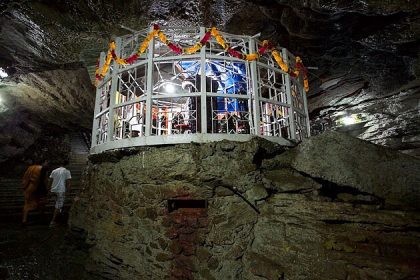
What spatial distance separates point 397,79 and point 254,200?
852 cm

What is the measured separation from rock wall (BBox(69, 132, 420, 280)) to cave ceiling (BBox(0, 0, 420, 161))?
398 cm

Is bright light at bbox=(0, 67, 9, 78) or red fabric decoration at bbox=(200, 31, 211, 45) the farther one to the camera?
bright light at bbox=(0, 67, 9, 78)

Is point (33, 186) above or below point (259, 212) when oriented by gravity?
above

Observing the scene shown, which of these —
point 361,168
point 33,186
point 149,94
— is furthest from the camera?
point 33,186

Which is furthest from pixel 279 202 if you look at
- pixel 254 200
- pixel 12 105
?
pixel 12 105

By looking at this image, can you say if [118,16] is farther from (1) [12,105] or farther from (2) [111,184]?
(1) [12,105]

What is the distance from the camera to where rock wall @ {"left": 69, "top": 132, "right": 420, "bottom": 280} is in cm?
323

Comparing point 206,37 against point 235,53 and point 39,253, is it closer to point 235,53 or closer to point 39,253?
point 235,53

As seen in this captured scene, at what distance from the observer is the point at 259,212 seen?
4164mm

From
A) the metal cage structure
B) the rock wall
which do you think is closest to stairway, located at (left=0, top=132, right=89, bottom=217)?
the metal cage structure

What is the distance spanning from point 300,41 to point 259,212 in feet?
21.1

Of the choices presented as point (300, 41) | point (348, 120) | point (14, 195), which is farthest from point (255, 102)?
point (14, 195)

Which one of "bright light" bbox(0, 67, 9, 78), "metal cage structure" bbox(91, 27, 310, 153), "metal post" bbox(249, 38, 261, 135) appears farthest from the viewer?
"bright light" bbox(0, 67, 9, 78)

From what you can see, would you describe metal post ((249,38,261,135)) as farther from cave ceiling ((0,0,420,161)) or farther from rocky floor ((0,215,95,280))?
rocky floor ((0,215,95,280))
